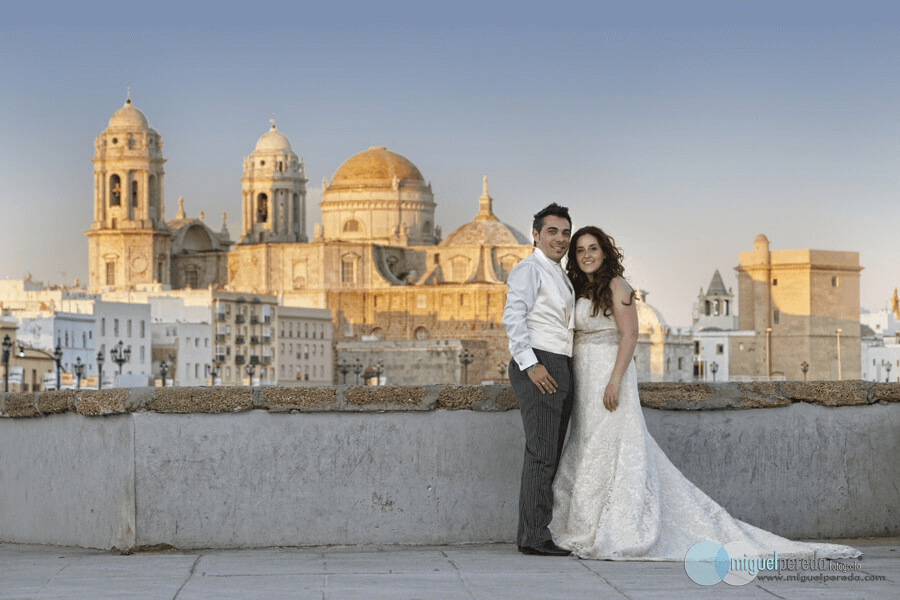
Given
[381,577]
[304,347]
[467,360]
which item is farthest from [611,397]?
[304,347]

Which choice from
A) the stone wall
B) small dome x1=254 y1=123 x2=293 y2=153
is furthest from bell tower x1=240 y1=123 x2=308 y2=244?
the stone wall

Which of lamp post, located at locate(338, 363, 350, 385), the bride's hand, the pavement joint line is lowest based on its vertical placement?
lamp post, located at locate(338, 363, 350, 385)

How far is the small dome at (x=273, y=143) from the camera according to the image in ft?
334

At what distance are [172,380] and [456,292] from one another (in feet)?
83.3

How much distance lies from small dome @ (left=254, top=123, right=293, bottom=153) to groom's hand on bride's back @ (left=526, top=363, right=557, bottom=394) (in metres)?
96.1

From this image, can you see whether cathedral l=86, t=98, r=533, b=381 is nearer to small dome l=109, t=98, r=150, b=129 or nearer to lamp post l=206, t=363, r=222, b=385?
small dome l=109, t=98, r=150, b=129

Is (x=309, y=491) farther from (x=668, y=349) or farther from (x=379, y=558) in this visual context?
(x=668, y=349)

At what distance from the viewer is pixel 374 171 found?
343ft

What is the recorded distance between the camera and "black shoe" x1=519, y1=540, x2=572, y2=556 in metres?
6.70

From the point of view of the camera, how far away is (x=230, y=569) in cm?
634

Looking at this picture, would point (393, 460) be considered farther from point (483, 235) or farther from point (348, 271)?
point (483, 235)

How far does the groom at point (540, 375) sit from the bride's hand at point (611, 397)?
0.55 ft

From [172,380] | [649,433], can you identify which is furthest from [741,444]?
[172,380]

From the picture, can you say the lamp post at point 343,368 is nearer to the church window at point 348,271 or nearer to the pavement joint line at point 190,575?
the church window at point 348,271
